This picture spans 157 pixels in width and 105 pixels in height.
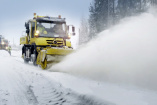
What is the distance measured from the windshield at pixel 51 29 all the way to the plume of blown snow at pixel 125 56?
344cm

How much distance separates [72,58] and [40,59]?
2074mm

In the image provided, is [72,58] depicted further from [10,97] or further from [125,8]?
[125,8]

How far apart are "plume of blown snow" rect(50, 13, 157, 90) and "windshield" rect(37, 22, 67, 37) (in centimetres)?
344

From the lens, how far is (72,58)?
363 inches

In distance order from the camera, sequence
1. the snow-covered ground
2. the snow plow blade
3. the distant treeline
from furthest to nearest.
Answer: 1. the distant treeline
2. the snow plow blade
3. the snow-covered ground

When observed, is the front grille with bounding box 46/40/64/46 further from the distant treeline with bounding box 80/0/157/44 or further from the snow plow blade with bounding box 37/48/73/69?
the distant treeline with bounding box 80/0/157/44

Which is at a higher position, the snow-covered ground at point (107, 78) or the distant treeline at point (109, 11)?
the distant treeline at point (109, 11)

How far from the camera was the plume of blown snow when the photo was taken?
5.97 m

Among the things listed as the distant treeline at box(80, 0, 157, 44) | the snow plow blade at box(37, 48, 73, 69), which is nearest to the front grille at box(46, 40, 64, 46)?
the snow plow blade at box(37, 48, 73, 69)

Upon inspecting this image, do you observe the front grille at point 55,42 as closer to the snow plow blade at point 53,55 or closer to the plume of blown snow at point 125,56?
the snow plow blade at point 53,55

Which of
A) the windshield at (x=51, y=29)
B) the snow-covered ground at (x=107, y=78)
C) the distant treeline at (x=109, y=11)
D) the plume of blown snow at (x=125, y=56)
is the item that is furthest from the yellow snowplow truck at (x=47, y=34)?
the distant treeline at (x=109, y=11)

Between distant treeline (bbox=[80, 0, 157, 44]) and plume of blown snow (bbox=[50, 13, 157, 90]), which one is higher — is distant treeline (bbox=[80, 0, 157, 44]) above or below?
above

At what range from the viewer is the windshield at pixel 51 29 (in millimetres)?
11844

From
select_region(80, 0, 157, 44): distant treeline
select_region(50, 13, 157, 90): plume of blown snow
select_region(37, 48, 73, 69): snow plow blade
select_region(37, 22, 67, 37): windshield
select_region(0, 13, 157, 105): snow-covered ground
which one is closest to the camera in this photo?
select_region(0, 13, 157, 105): snow-covered ground
